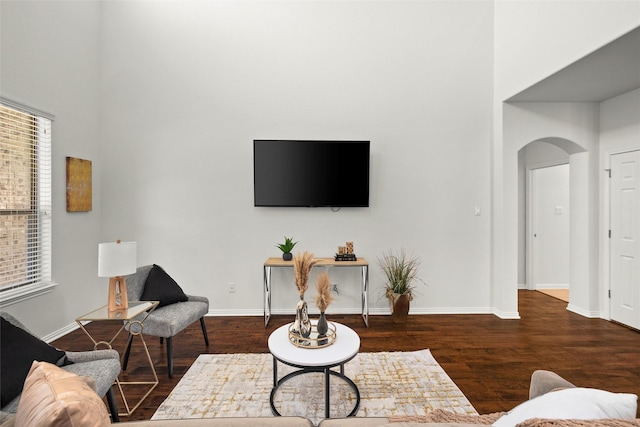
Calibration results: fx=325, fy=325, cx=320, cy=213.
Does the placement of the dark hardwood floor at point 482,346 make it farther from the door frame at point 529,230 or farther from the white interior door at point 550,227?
the white interior door at point 550,227

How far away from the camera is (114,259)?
91.0 inches

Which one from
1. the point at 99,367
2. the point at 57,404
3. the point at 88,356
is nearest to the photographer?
the point at 57,404

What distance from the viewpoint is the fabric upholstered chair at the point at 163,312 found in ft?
8.53

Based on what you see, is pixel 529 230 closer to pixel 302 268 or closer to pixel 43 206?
pixel 302 268

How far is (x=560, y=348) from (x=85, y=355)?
394 cm

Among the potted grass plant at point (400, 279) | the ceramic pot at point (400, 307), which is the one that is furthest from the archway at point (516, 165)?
the ceramic pot at point (400, 307)

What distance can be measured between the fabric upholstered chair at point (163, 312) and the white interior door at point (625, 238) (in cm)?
466

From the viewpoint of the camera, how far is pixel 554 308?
4.41m

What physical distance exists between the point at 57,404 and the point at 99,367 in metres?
1.09

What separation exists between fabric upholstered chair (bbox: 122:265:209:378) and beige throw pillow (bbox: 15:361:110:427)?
1587 mm

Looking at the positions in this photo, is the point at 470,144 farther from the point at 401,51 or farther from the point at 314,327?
the point at 314,327

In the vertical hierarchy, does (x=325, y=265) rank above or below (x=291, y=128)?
below

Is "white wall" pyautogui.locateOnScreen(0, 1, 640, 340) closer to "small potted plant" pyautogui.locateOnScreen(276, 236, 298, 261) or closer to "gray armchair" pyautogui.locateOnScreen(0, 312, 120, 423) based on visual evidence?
"small potted plant" pyautogui.locateOnScreen(276, 236, 298, 261)

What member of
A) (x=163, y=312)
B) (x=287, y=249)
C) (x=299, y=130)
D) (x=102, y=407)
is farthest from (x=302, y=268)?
(x=299, y=130)
